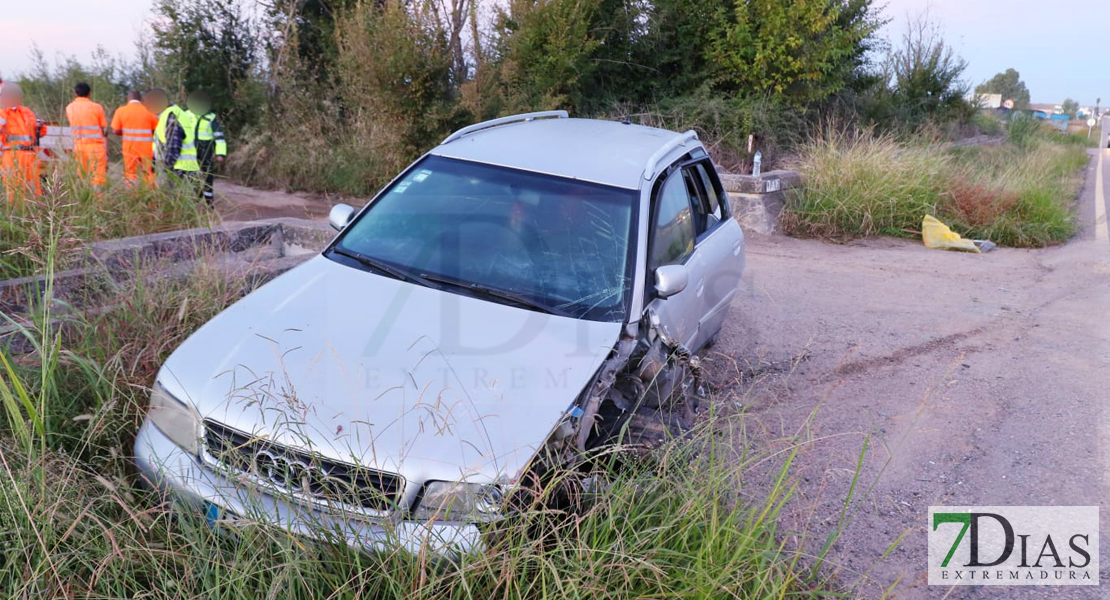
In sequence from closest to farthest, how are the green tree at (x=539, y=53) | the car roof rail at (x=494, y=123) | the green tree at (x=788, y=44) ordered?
the car roof rail at (x=494, y=123) → the green tree at (x=539, y=53) → the green tree at (x=788, y=44)

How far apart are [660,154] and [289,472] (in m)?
2.70

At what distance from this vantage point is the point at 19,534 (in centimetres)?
259

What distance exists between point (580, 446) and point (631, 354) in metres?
0.63

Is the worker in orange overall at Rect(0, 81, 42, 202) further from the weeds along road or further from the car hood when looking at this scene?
the weeds along road

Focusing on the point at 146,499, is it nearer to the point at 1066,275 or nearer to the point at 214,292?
the point at 214,292

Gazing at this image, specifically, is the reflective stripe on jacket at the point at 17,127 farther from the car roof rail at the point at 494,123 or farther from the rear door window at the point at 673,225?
the rear door window at the point at 673,225

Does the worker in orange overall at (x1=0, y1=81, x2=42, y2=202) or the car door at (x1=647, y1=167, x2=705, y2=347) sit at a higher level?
the worker in orange overall at (x1=0, y1=81, x2=42, y2=202)

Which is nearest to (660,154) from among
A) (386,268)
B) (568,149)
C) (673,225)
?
(673,225)

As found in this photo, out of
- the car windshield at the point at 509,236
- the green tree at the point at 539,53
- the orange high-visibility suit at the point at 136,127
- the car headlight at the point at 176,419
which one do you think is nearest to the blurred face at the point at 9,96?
the orange high-visibility suit at the point at 136,127

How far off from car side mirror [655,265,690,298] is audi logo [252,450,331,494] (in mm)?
1724

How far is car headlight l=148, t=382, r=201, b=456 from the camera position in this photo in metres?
2.94

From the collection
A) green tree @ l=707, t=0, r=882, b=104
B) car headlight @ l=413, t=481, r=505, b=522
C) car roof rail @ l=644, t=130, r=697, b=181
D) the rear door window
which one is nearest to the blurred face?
car roof rail @ l=644, t=130, r=697, b=181

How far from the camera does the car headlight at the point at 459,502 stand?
2.62 m

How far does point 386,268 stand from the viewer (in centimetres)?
385
